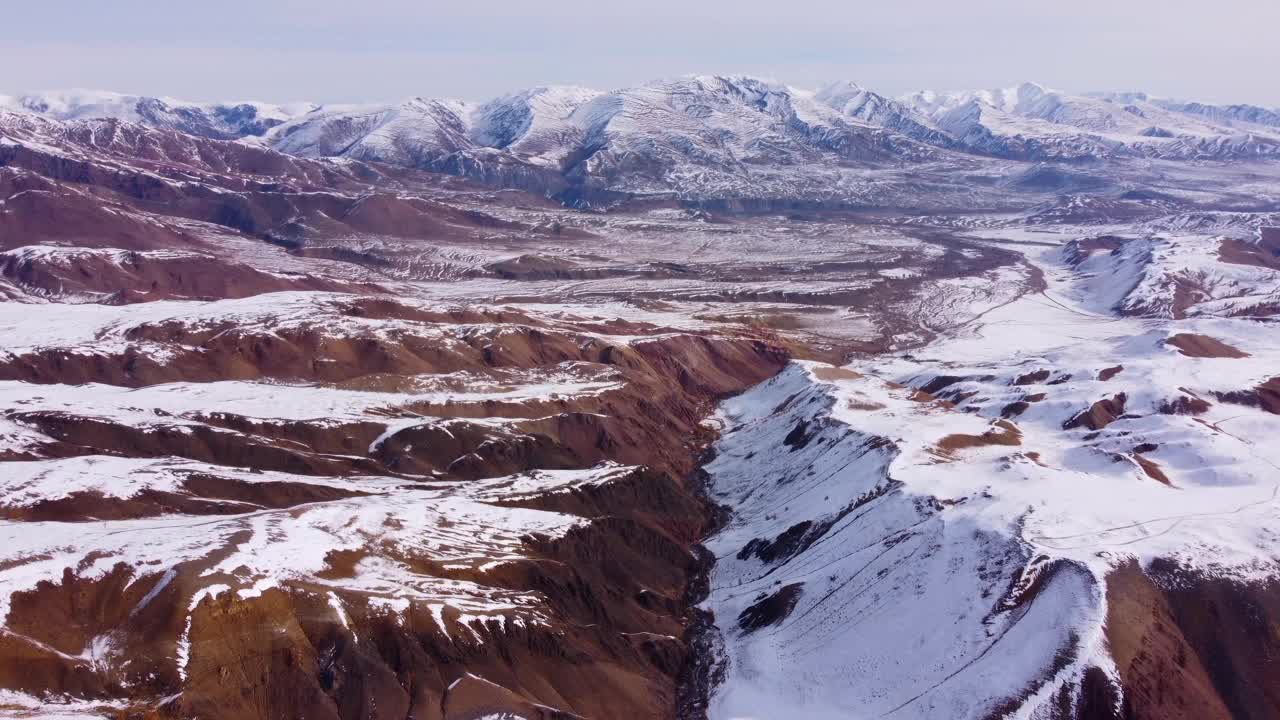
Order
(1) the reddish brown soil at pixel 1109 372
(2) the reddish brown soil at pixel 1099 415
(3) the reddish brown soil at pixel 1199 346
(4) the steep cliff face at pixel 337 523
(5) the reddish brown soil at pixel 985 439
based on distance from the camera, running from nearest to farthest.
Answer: (4) the steep cliff face at pixel 337 523 → (5) the reddish brown soil at pixel 985 439 → (2) the reddish brown soil at pixel 1099 415 → (1) the reddish brown soil at pixel 1109 372 → (3) the reddish brown soil at pixel 1199 346

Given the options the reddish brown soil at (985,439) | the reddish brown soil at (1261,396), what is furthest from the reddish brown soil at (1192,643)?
the reddish brown soil at (1261,396)

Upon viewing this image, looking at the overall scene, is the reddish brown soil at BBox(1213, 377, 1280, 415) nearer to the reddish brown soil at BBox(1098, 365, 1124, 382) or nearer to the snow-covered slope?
the snow-covered slope

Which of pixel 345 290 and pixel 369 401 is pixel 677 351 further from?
pixel 345 290

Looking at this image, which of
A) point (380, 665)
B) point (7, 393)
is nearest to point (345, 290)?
point (7, 393)

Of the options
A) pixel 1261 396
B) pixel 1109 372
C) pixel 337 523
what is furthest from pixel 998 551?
pixel 1109 372

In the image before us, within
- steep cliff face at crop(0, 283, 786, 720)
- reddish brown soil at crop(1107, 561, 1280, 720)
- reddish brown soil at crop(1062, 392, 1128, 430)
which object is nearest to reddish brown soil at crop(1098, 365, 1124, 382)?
reddish brown soil at crop(1062, 392, 1128, 430)

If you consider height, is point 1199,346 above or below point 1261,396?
below

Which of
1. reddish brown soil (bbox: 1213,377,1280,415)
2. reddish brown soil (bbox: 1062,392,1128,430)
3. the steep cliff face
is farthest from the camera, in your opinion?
reddish brown soil (bbox: 1213,377,1280,415)

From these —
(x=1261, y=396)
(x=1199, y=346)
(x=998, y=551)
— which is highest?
(x=998, y=551)

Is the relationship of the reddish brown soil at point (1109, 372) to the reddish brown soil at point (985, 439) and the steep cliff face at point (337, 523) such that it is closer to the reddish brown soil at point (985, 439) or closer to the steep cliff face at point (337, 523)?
the reddish brown soil at point (985, 439)

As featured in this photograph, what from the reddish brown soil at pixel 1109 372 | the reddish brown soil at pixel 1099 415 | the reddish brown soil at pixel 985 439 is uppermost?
the reddish brown soil at pixel 985 439

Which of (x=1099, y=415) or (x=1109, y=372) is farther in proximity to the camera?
(x=1109, y=372)

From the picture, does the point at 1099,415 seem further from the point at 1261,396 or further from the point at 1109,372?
the point at 1261,396
